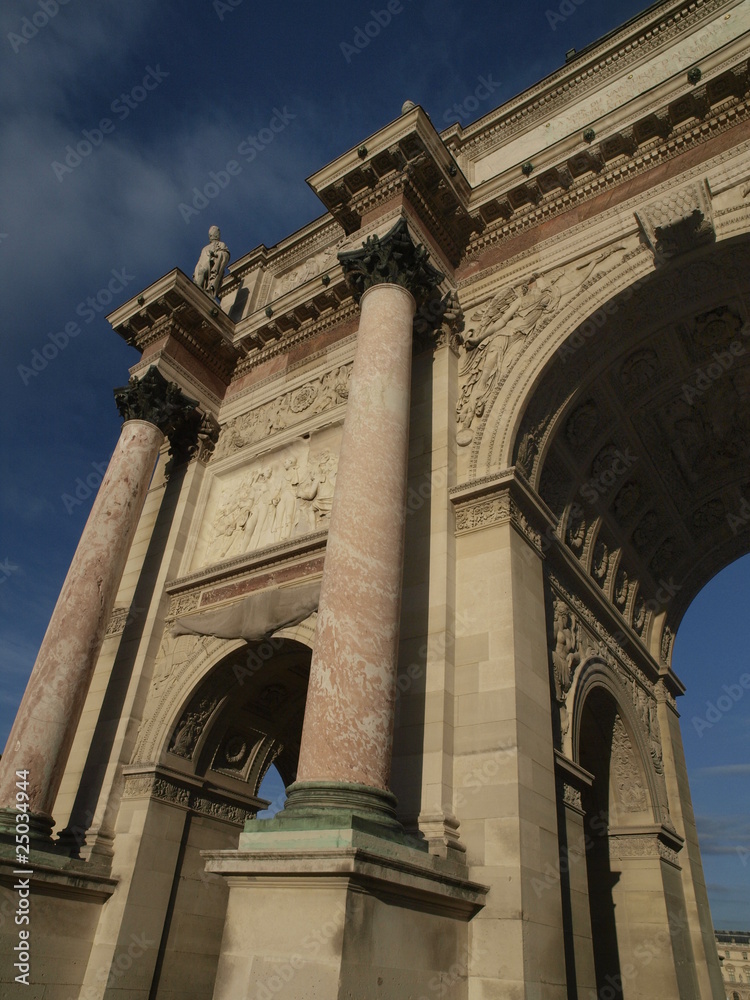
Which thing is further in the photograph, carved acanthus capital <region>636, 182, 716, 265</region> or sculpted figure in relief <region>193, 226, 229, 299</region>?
sculpted figure in relief <region>193, 226, 229, 299</region>

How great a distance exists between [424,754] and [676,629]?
10.1 m

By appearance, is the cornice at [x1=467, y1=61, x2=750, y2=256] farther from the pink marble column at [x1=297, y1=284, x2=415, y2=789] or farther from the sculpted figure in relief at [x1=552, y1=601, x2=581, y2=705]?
the sculpted figure in relief at [x1=552, y1=601, x2=581, y2=705]

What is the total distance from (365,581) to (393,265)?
189 inches

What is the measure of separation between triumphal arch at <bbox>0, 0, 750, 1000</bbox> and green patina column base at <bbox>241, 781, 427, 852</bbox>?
0.03 meters

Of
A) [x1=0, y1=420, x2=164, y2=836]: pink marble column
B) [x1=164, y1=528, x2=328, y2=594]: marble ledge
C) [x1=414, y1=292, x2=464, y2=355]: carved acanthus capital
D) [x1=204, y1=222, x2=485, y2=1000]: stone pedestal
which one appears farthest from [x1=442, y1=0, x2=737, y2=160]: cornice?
[x1=164, y1=528, x2=328, y2=594]: marble ledge

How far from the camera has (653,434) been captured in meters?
12.1

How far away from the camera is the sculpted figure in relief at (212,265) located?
15.1 meters

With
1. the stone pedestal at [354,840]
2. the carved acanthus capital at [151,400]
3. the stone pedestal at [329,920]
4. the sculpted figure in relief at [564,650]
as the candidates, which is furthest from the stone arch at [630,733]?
the carved acanthus capital at [151,400]

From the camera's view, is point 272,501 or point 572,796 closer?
point 572,796

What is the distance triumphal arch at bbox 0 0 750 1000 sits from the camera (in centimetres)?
619

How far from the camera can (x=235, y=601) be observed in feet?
35.2

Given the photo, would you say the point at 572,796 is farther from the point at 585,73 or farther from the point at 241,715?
the point at 585,73

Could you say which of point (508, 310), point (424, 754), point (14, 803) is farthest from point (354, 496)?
point (14, 803)

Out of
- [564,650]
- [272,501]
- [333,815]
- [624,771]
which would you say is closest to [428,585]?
[564,650]
